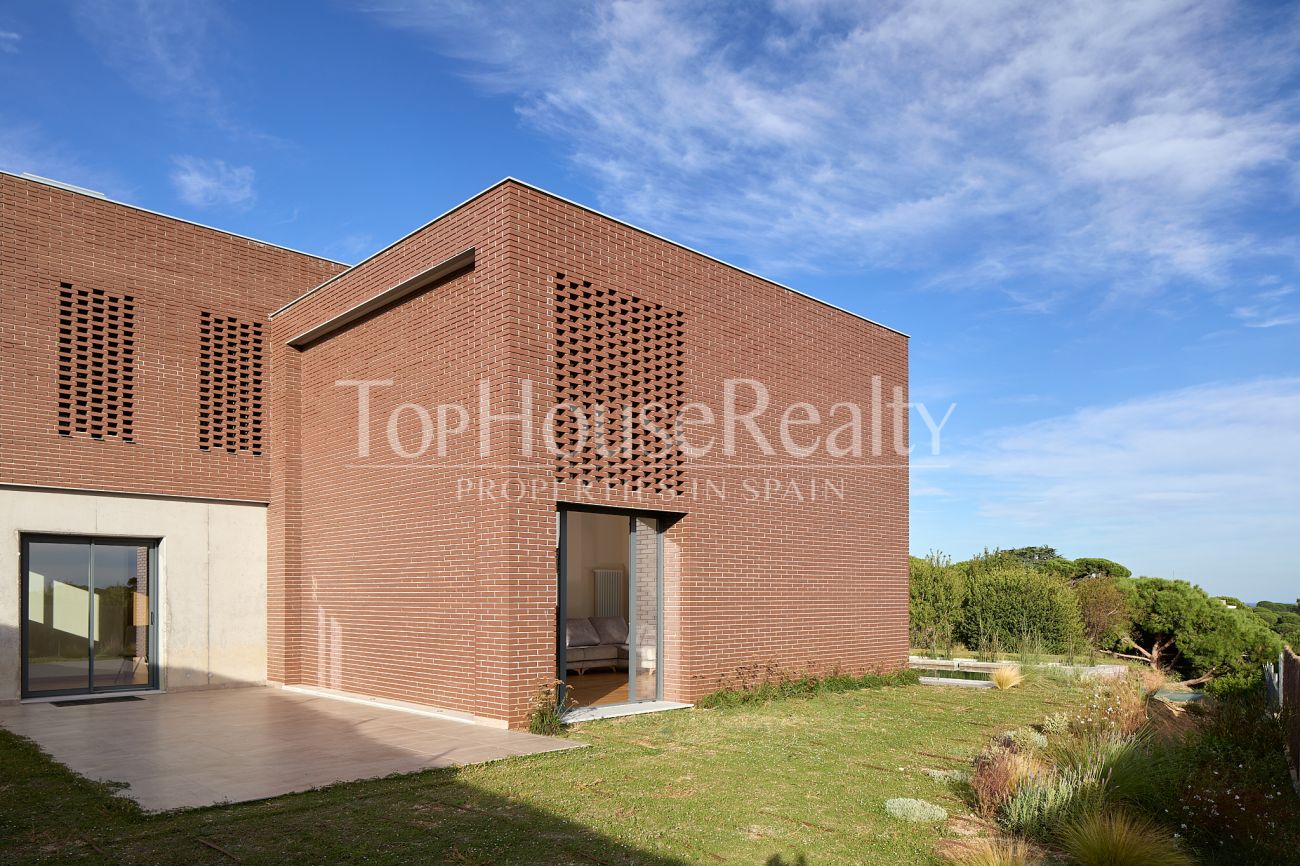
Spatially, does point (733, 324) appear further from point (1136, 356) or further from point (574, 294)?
point (1136, 356)

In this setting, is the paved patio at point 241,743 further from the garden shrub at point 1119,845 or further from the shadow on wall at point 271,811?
the garden shrub at point 1119,845

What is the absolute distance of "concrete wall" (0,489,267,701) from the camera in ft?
38.2

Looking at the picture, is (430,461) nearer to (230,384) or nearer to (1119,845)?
(230,384)

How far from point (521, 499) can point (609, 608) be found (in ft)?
24.0

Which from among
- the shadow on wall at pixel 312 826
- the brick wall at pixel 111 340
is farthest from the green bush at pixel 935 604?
the shadow on wall at pixel 312 826

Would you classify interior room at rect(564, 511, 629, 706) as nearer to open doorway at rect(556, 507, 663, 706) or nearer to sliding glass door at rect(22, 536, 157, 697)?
open doorway at rect(556, 507, 663, 706)

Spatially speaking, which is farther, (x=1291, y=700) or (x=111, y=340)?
(x=111, y=340)

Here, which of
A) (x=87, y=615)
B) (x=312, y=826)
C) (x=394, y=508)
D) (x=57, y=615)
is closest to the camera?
(x=312, y=826)

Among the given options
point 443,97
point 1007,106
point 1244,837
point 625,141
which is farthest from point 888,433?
point 1244,837

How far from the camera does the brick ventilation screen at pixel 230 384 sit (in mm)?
13133

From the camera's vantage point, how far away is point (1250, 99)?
11.4 meters

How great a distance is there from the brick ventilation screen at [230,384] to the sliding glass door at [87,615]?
1.85 m

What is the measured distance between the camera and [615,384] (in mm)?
10281

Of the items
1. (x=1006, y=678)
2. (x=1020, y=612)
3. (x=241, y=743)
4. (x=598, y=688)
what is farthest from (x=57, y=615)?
(x=1020, y=612)
